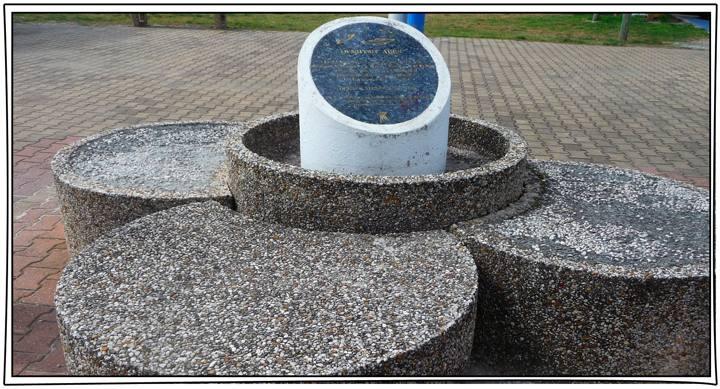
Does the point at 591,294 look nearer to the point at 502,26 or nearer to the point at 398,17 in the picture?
the point at 398,17

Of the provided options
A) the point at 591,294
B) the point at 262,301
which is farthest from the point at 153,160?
the point at 591,294

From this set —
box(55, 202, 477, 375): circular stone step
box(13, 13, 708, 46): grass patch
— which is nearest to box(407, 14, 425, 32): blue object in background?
box(55, 202, 477, 375): circular stone step

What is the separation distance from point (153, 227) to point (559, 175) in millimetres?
2765

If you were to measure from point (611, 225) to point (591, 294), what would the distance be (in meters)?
0.76

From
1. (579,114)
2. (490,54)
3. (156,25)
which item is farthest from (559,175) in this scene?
(156,25)

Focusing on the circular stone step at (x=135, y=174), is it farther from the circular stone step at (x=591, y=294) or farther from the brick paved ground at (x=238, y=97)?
the circular stone step at (x=591, y=294)

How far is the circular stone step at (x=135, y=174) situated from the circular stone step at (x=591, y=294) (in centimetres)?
173

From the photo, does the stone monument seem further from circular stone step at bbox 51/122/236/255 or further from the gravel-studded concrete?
circular stone step at bbox 51/122/236/255

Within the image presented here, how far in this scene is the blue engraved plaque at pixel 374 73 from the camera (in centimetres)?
391

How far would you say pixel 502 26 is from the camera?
20.1 meters

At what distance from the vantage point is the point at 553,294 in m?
→ 3.14

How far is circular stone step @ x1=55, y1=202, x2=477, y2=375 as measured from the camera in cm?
257

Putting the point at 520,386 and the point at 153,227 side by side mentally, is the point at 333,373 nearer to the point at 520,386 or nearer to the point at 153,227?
the point at 520,386

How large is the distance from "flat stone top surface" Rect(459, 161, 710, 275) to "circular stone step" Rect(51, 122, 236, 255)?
1.80m
